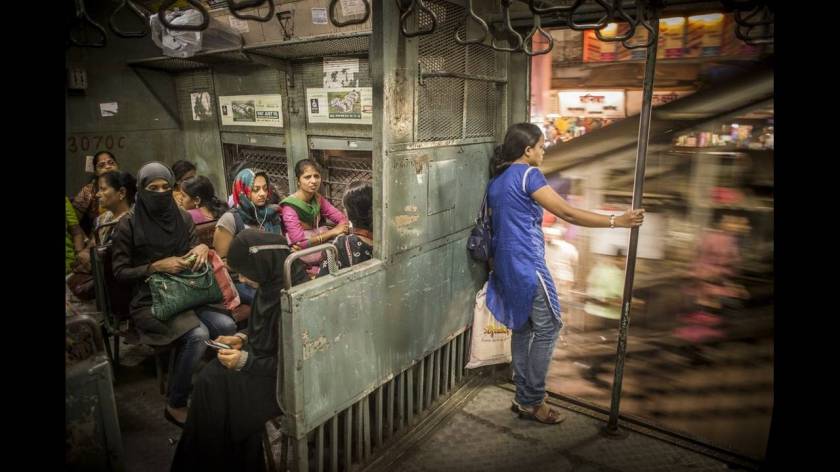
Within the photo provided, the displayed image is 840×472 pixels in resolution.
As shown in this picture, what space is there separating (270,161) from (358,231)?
369 cm

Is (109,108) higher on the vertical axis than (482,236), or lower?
higher

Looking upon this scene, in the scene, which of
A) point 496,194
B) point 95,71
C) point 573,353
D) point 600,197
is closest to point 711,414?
point 573,353

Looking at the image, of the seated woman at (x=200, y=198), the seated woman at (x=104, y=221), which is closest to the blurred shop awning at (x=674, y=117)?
the seated woman at (x=200, y=198)

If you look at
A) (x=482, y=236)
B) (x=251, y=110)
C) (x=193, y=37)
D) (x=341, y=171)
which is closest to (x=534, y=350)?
(x=482, y=236)

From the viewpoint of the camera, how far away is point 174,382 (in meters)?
3.58

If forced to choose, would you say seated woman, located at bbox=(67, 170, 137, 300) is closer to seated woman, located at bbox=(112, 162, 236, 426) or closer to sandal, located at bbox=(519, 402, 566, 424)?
seated woman, located at bbox=(112, 162, 236, 426)

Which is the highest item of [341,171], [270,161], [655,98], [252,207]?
[655,98]

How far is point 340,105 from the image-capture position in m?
5.23

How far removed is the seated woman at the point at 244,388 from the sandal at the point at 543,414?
6.06ft

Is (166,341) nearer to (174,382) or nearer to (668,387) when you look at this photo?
(174,382)

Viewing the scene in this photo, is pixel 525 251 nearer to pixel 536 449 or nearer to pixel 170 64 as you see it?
pixel 536 449

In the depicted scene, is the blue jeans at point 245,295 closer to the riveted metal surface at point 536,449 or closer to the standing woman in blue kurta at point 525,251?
the riveted metal surface at point 536,449

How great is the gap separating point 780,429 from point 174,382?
371cm

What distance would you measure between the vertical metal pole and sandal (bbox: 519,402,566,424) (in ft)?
1.13
